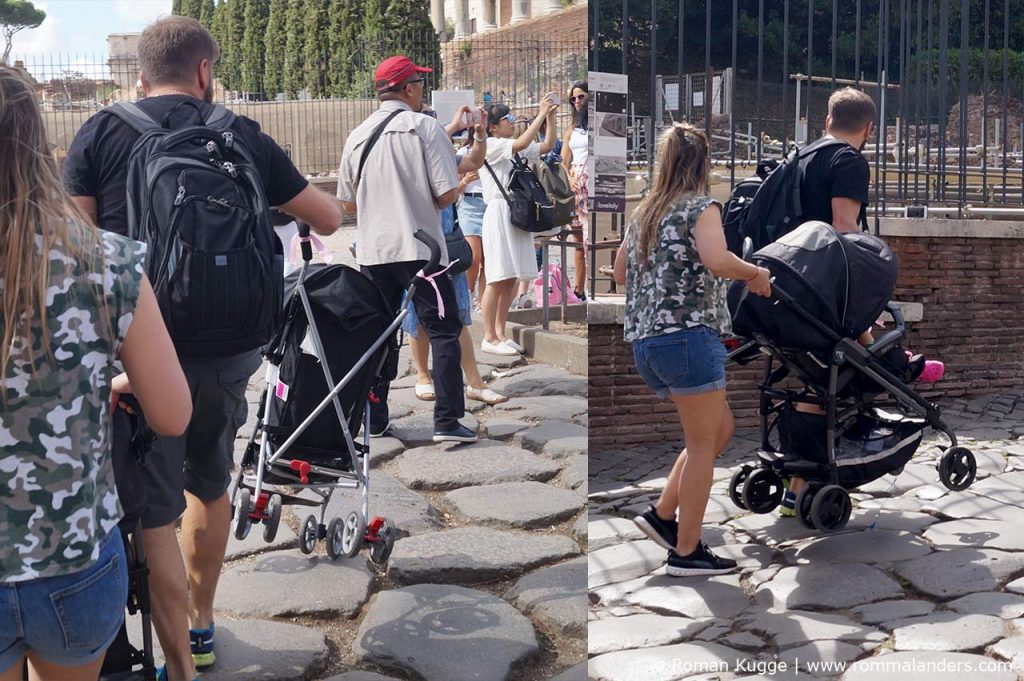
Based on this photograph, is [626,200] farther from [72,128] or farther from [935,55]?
[935,55]

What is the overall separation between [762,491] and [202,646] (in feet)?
7.32

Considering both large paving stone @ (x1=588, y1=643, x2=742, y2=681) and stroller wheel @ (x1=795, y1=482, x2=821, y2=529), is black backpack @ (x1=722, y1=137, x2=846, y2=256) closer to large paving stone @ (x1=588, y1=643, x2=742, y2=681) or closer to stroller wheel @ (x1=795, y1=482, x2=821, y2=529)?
stroller wheel @ (x1=795, y1=482, x2=821, y2=529)

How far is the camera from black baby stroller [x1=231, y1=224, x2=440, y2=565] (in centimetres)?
264

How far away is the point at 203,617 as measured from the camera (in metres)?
2.17

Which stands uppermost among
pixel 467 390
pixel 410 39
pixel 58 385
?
pixel 410 39

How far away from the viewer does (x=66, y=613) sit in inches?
63.0

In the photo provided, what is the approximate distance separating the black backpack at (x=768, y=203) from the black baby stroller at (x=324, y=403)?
0.81m

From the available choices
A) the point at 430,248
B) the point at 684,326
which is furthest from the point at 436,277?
the point at 684,326

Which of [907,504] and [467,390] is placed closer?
[467,390]

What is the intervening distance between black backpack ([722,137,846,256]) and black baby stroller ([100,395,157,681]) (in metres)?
1.73

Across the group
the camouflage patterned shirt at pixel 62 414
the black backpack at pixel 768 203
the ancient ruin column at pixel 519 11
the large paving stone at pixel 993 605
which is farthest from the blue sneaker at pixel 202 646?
the large paving stone at pixel 993 605

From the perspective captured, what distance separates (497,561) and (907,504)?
2.15 metres

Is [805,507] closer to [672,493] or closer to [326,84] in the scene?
[672,493]

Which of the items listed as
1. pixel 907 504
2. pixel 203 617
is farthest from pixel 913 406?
pixel 203 617
